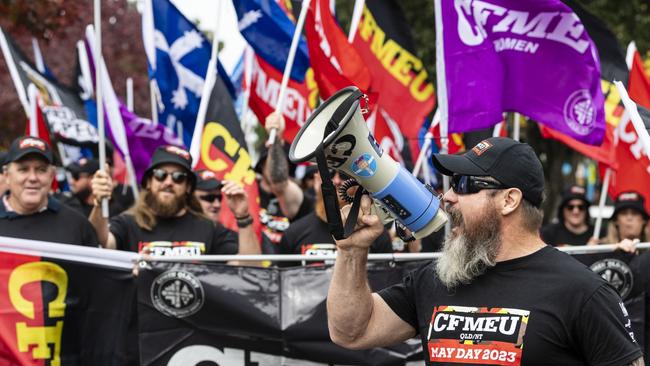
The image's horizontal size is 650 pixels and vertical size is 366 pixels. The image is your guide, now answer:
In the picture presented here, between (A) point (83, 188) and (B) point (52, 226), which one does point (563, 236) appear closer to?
(A) point (83, 188)

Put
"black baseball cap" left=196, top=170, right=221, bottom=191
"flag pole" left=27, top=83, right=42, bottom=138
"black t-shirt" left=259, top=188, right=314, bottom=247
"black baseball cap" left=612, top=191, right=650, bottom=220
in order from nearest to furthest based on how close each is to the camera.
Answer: "black baseball cap" left=196, top=170, right=221, bottom=191, "black t-shirt" left=259, top=188, right=314, bottom=247, "black baseball cap" left=612, top=191, right=650, bottom=220, "flag pole" left=27, top=83, right=42, bottom=138

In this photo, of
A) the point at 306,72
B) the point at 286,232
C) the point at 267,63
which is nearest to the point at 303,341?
the point at 286,232

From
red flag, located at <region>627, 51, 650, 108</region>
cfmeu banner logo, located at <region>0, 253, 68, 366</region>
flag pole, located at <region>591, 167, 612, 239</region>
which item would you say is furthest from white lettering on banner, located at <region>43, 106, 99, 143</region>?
red flag, located at <region>627, 51, 650, 108</region>

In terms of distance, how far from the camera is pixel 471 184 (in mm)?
3539

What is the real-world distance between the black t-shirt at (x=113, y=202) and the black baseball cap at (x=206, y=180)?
182 cm

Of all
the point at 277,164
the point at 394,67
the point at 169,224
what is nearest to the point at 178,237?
the point at 169,224

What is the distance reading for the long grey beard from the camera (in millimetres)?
3498

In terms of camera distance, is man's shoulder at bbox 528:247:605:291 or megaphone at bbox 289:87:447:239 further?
man's shoulder at bbox 528:247:605:291

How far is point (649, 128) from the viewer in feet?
15.4

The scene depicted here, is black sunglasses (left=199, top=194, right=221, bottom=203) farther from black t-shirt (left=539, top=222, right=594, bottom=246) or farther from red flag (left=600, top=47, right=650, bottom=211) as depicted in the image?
red flag (left=600, top=47, right=650, bottom=211)

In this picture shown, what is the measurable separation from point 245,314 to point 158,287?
523mm

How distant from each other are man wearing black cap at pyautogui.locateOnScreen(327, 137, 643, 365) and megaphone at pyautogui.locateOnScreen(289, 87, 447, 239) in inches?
8.0

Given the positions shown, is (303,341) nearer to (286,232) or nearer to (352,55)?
(286,232)

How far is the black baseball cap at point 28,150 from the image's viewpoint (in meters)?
6.29
